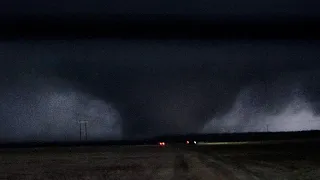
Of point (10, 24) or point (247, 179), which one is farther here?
point (10, 24)

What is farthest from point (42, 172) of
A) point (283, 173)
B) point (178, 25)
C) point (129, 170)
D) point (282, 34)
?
point (282, 34)

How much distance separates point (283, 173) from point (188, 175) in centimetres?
164

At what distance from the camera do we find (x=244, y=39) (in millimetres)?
11547

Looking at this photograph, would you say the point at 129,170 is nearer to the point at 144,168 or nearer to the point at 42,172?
the point at 144,168

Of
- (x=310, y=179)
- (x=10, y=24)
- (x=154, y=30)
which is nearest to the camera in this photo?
(x=310, y=179)

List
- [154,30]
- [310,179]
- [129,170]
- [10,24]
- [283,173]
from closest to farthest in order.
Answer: [310,179] < [283,173] < [129,170] < [10,24] < [154,30]

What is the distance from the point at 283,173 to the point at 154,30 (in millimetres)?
5776

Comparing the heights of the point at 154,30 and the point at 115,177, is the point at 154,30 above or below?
above

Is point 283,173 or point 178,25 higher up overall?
point 178,25

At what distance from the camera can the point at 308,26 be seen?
10.9 meters

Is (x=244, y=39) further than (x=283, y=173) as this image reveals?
Yes

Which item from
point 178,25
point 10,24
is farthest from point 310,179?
point 10,24

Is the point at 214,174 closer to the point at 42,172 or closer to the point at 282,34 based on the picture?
the point at 42,172

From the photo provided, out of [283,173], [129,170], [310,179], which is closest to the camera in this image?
[310,179]
